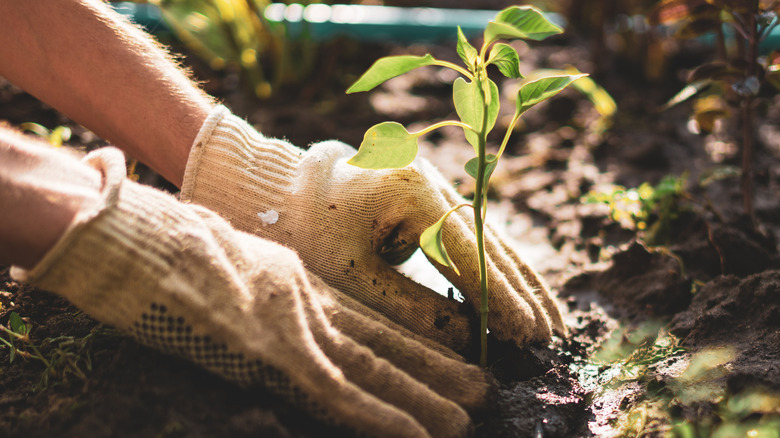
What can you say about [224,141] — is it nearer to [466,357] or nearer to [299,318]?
[299,318]

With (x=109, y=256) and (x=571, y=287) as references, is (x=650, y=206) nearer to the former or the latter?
(x=571, y=287)

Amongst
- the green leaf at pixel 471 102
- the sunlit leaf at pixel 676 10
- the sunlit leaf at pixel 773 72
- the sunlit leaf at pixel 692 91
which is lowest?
the green leaf at pixel 471 102

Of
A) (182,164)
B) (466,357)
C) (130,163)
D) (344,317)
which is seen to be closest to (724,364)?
Result: (466,357)

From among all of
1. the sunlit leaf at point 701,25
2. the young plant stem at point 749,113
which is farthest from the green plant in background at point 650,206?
the sunlit leaf at point 701,25

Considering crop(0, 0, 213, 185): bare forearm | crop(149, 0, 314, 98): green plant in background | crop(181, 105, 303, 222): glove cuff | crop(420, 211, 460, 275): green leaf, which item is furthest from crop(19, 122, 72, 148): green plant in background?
crop(420, 211, 460, 275): green leaf

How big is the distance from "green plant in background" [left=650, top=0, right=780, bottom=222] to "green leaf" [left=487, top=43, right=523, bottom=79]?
0.74m

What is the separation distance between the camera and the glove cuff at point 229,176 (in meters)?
1.34

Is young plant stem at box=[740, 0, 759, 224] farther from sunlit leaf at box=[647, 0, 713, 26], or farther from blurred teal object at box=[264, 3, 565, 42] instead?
blurred teal object at box=[264, 3, 565, 42]

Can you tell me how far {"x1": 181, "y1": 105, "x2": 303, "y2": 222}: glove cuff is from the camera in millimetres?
1345

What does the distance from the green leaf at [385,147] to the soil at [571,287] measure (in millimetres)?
468

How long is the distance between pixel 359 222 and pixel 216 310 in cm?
47

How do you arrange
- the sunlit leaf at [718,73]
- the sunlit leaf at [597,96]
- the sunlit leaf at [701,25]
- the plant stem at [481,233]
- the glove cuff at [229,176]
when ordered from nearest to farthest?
1. the plant stem at [481,233]
2. the glove cuff at [229,176]
3. the sunlit leaf at [718,73]
4. the sunlit leaf at [701,25]
5. the sunlit leaf at [597,96]

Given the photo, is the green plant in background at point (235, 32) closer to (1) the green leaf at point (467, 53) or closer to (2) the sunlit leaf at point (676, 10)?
(2) the sunlit leaf at point (676, 10)

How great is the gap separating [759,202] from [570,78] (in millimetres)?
1394
